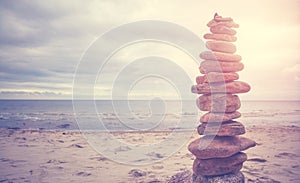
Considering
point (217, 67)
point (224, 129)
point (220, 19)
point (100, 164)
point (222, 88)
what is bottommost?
point (100, 164)

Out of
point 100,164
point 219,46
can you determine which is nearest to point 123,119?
point 100,164

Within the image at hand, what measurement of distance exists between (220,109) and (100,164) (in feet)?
27.2

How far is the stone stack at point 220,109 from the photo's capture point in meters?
10.6

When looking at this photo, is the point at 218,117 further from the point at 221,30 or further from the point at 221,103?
the point at 221,30

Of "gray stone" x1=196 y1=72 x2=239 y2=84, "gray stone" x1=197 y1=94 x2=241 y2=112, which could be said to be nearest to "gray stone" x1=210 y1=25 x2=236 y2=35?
"gray stone" x1=196 y1=72 x2=239 y2=84

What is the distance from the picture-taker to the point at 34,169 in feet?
45.4

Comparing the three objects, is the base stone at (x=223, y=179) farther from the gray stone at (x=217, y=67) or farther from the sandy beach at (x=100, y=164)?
→ the gray stone at (x=217, y=67)

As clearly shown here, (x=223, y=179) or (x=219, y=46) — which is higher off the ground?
(x=219, y=46)

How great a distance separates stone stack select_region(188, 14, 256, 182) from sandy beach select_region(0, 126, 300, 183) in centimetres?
188

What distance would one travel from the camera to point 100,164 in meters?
15.2

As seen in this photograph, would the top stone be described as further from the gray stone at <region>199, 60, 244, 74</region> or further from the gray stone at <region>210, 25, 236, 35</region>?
the gray stone at <region>199, 60, 244, 74</region>

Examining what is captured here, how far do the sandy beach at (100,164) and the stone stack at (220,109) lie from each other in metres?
1.88

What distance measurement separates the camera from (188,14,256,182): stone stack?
10.6 m

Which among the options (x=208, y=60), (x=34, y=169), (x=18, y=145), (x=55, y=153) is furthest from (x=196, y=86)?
(x=18, y=145)
